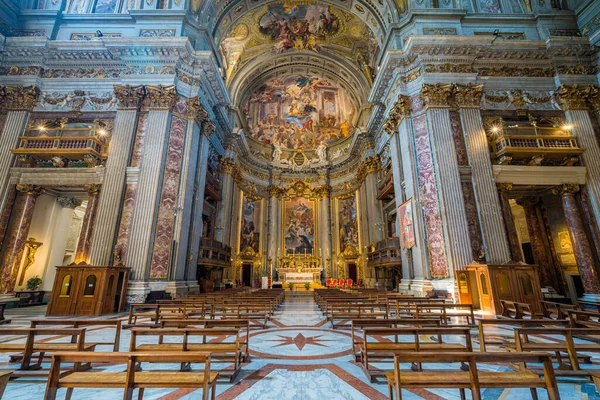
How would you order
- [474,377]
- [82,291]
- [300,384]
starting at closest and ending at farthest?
[474,377]
[300,384]
[82,291]

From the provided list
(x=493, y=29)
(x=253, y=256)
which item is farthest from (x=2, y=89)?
(x=493, y=29)

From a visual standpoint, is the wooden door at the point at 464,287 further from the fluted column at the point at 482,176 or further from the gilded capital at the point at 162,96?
the gilded capital at the point at 162,96

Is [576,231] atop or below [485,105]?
below

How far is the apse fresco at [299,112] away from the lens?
76.5 feet

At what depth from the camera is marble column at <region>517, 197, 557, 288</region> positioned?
487 inches

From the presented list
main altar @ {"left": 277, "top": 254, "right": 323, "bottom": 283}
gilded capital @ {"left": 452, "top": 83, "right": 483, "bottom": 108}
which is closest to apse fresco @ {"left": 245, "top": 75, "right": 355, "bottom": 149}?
main altar @ {"left": 277, "top": 254, "right": 323, "bottom": 283}

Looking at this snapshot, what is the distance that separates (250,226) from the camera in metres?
21.9

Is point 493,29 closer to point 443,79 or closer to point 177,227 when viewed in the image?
point 443,79

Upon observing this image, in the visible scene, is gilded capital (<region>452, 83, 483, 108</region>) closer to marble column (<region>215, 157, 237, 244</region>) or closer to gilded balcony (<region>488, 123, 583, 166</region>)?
gilded balcony (<region>488, 123, 583, 166</region>)

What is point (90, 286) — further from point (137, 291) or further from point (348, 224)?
point (348, 224)

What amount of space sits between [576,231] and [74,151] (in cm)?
1979

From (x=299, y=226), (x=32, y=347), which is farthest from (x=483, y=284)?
(x=299, y=226)

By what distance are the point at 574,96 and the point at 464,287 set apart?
32.8 feet

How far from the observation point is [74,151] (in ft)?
34.8
